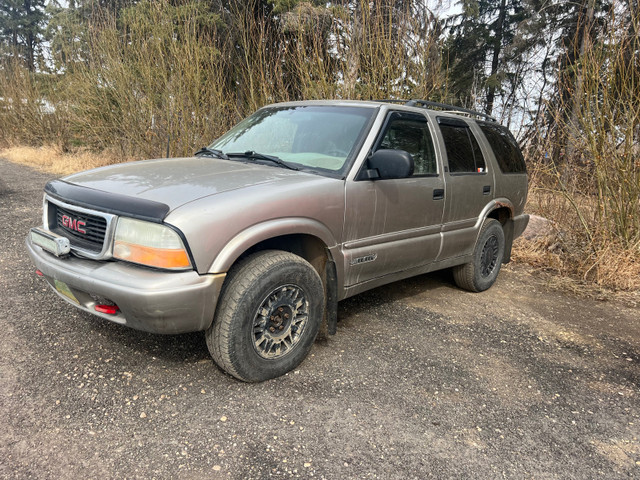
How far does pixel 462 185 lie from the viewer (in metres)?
4.16

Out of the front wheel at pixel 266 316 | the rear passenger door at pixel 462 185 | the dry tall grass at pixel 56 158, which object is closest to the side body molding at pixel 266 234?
the front wheel at pixel 266 316

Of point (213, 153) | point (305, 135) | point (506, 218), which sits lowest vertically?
point (506, 218)

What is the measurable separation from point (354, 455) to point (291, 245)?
136 centimetres

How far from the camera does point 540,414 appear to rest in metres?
2.71

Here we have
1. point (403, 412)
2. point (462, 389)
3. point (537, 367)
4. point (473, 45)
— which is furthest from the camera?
point (473, 45)

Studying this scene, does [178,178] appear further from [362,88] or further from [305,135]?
[362,88]

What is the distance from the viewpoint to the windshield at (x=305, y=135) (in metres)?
3.32

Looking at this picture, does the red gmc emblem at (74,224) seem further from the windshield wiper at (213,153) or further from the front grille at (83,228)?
the windshield wiper at (213,153)

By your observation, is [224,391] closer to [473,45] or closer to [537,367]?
[537,367]

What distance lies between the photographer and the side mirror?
10.2 feet

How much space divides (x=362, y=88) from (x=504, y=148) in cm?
368

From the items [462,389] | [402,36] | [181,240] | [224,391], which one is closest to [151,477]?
[224,391]

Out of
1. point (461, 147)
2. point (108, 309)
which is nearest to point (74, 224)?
point (108, 309)

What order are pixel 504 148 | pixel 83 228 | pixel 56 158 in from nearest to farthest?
pixel 83 228 < pixel 504 148 < pixel 56 158
